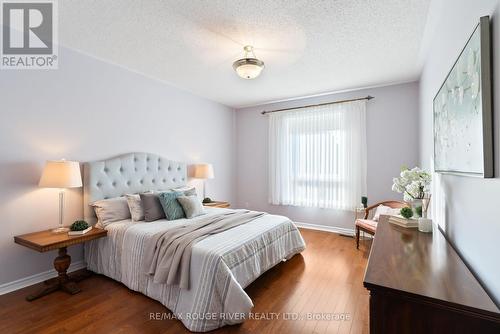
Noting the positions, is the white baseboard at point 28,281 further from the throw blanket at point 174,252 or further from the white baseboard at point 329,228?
the white baseboard at point 329,228

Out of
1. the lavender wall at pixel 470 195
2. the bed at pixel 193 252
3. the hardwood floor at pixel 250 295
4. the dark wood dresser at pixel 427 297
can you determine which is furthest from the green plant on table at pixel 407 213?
the bed at pixel 193 252

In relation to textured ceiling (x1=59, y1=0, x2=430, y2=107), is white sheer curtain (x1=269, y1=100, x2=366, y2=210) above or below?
below

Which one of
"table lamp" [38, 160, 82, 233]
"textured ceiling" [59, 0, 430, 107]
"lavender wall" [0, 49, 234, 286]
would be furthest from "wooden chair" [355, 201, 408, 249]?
"table lamp" [38, 160, 82, 233]

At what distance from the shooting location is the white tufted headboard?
2.89 m

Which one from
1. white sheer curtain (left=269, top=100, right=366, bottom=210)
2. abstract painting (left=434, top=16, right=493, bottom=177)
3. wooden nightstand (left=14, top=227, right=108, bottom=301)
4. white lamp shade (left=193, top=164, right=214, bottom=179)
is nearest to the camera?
abstract painting (left=434, top=16, right=493, bottom=177)

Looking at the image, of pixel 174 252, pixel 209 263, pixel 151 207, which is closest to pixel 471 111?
pixel 209 263

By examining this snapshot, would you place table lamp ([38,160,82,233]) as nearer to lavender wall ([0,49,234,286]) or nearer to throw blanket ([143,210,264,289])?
lavender wall ([0,49,234,286])

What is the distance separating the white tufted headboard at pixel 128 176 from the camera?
2.89 m

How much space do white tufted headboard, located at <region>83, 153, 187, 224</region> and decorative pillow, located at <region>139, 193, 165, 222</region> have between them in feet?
1.44

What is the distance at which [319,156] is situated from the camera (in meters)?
4.52

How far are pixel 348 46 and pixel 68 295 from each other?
12.8ft

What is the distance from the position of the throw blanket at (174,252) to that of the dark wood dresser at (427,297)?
4.78ft

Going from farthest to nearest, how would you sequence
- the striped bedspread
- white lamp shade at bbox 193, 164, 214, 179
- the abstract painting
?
1. white lamp shade at bbox 193, 164, 214, 179
2. the striped bedspread
3. the abstract painting

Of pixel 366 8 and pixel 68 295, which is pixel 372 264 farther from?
pixel 68 295
